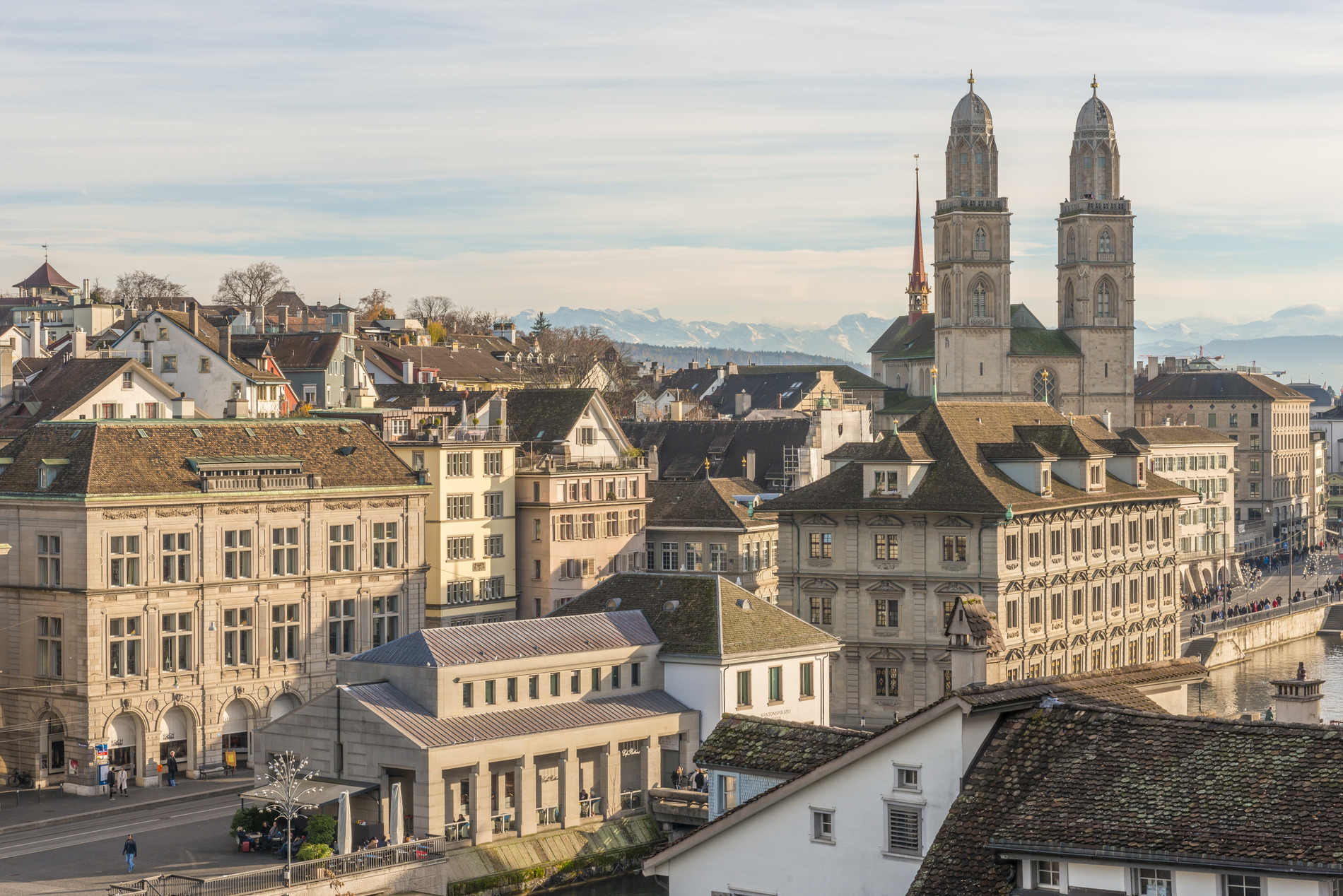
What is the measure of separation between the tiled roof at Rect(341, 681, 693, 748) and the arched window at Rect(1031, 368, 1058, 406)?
10784cm

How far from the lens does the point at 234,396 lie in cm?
8931

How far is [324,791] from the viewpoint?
2282 inches

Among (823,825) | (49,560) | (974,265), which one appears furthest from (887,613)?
(974,265)

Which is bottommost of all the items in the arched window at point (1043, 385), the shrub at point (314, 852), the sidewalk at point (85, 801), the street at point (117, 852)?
the street at point (117, 852)

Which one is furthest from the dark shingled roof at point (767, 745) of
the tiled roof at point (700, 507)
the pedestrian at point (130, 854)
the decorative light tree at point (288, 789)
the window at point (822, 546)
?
the tiled roof at point (700, 507)

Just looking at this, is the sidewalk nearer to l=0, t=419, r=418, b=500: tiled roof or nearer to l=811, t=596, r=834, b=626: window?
l=0, t=419, r=418, b=500: tiled roof

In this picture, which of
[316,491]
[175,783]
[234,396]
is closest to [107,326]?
[234,396]

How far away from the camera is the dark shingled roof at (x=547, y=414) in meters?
92.9

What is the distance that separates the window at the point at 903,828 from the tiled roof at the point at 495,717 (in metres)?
31.2

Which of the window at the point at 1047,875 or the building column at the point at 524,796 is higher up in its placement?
the window at the point at 1047,875

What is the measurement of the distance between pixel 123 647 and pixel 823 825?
44462mm

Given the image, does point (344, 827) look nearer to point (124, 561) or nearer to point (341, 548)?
point (124, 561)

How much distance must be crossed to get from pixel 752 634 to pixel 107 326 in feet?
271

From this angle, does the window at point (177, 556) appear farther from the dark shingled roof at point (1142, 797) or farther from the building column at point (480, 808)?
the dark shingled roof at point (1142, 797)
